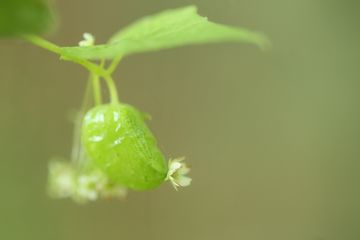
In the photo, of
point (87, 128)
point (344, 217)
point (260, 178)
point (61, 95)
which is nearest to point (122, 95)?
point (61, 95)

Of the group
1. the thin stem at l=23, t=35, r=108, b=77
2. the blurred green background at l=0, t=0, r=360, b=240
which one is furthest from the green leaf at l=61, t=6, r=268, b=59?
the blurred green background at l=0, t=0, r=360, b=240

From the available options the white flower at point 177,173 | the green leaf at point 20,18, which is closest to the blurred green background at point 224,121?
the white flower at point 177,173

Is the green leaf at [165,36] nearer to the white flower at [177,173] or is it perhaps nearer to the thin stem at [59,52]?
the thin stem at [59,52]

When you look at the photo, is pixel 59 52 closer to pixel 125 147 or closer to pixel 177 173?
pixel 125 147

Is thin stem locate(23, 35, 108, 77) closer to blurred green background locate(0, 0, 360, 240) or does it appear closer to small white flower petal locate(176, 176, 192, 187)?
small white flower petal locate(176, 176, 192, 187)

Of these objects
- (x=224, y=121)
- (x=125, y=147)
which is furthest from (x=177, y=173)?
(x=224, y=121)

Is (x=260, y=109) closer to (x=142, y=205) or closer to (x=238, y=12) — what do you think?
(x=238, y=12)
